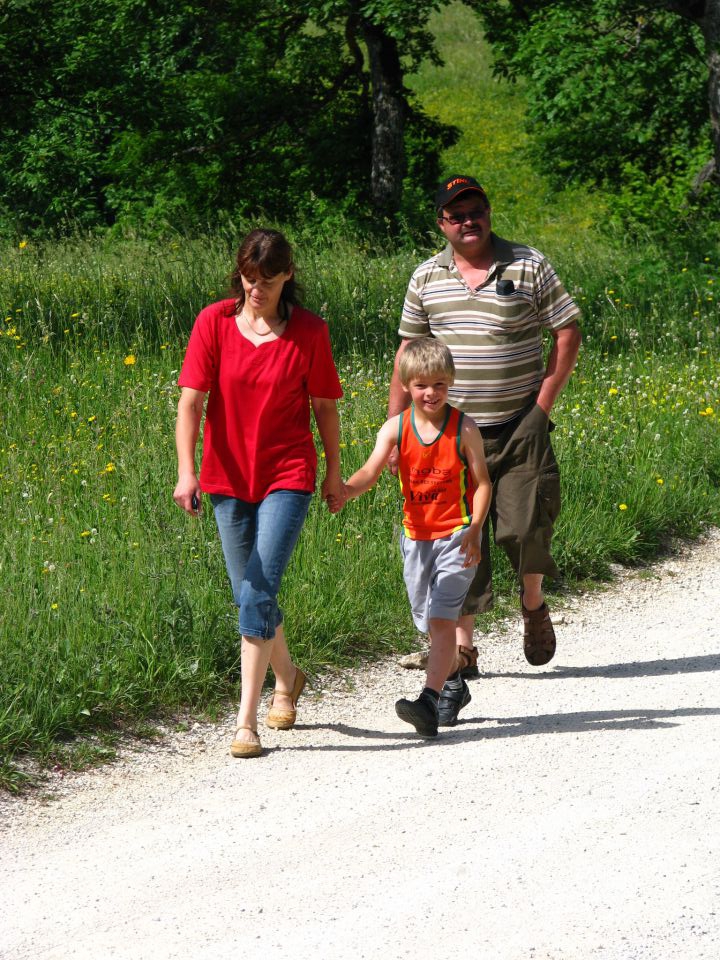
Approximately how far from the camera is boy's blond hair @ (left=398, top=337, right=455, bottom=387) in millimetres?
4770

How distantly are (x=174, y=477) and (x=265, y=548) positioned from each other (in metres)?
2.52

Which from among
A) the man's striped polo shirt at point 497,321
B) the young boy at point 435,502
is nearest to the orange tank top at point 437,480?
the young boy at point 435,502

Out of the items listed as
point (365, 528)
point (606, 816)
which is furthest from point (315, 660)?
point (606, 816)

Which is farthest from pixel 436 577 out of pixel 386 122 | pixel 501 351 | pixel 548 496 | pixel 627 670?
pixel 386 122

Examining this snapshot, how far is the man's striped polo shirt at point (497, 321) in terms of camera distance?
17.8 feet

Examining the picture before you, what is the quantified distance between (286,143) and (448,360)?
15809mm

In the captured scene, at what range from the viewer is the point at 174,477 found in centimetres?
716

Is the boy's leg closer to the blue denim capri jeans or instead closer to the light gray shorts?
the light gray shorts

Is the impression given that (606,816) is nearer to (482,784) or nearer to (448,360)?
(482,784)

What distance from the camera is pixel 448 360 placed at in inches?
189

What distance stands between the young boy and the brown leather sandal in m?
0.82

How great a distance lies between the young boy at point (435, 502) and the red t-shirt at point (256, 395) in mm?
289

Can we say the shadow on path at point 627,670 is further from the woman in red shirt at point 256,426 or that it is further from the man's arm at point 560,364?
the woman in red shirt at point 256,426

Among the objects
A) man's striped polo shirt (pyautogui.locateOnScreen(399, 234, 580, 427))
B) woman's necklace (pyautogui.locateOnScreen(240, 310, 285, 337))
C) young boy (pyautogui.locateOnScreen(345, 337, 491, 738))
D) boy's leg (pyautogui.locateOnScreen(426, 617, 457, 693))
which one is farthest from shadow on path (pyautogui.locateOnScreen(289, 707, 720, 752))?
woman's necklace (pyautogui.locateOnScreen(240, 310, 285, 337))
